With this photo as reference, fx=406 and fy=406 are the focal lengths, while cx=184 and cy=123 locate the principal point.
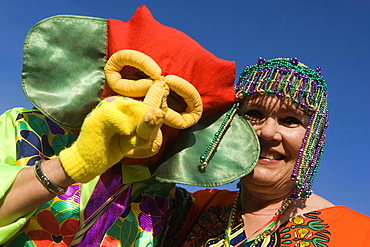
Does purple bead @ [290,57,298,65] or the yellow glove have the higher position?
purple bead @ [290,57,298,65]

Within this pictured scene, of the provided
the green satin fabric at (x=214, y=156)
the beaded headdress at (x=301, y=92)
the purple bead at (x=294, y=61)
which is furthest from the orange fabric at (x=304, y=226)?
the purple bead at (x=294, y=61)

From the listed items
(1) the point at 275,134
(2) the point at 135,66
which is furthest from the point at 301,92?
(2) the point at 135,66

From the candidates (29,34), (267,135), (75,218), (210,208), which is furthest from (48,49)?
(210,208)

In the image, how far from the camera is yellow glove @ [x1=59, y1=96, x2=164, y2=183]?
5.02 feet

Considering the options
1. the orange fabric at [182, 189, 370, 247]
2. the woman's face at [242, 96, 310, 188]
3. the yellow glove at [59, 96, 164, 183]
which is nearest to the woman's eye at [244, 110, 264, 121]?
the woman's face at [242, 96, 310, 188]

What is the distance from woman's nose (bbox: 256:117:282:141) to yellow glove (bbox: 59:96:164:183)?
1.05m

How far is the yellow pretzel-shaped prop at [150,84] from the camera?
1.81 meters

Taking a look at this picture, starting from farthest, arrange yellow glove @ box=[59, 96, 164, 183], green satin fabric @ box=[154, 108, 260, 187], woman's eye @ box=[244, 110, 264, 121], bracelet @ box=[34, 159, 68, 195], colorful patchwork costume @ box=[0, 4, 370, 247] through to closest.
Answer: woman's eye @ box=[244, 110, 264, 121] → green satin fabric @ box=[154, 108, 260, 187] → colorful patchwork costume @ box=[0, 4, 370, 247] → bracelet @ box=[34, 159, 68, 195] → yellow glove @ box=[59, 96, 164, 183]

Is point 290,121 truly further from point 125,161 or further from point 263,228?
point 125,161

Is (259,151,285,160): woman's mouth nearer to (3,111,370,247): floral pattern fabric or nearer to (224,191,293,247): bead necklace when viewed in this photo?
(224,191,293,247): bead necklace

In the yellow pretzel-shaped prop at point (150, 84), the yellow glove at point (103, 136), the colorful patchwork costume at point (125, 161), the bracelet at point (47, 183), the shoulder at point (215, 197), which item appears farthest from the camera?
the shoulder at point (215, 197)

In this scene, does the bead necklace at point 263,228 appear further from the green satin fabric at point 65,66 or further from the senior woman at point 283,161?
the green satin fabric at point 65,66

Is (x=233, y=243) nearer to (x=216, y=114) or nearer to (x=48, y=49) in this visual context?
(x=216, y=114)

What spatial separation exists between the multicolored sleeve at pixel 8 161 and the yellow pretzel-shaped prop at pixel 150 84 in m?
0.54
